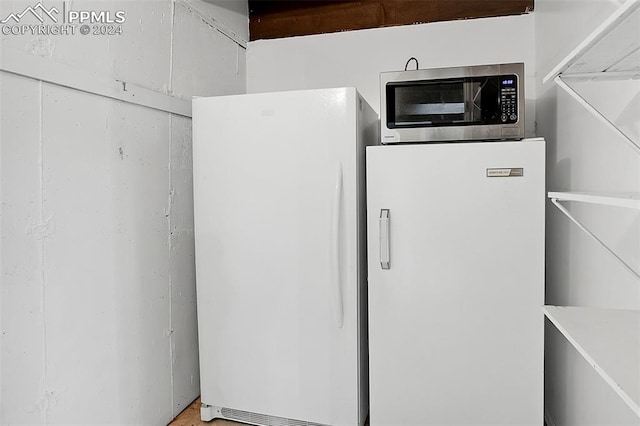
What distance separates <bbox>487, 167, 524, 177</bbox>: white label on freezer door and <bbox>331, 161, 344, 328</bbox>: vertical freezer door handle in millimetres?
566

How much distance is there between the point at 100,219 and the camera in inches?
61.8

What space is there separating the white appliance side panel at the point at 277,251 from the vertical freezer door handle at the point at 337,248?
0.01m

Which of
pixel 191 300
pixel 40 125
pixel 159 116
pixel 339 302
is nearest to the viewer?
pixel 40 125

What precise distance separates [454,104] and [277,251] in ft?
3.07

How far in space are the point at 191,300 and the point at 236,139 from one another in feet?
2.68

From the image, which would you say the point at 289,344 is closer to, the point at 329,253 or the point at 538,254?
the point at 329,253

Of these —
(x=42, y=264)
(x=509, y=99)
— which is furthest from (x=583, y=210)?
(x=42, y=264)

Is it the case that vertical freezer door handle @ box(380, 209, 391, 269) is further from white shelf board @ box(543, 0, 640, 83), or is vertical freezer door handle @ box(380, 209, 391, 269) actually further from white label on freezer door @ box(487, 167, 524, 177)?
white shelf board @ box(543, 0, 640, 83)

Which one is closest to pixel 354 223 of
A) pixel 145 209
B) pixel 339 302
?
pixel 339 302

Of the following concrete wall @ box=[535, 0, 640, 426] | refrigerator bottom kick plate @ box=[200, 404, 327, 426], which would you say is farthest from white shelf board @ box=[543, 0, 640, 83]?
refrigerator bottom kick plate @ box=[200, 404, 327, 426]

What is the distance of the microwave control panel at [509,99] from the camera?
172 cm

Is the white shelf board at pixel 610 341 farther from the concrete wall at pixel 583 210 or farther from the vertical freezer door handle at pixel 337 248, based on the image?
the vertical freezer door handle at pixel 337 248

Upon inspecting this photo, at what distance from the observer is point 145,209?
1.79 metres

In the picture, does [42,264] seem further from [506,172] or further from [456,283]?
[506,172]
